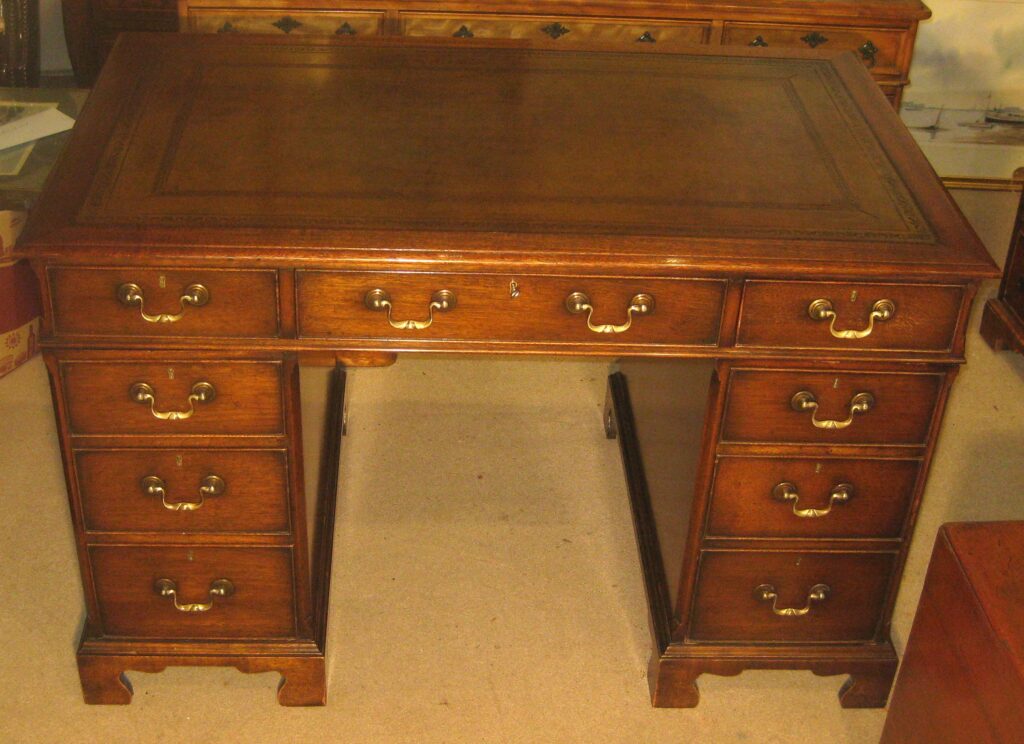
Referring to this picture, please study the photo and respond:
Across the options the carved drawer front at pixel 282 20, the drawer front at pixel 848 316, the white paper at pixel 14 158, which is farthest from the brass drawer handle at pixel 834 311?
the white paper at pixel 14 158

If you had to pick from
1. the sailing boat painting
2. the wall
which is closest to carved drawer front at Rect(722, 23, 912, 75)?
the sailing boat painting

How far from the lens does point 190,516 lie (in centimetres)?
214

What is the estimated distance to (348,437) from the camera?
3.16 meters

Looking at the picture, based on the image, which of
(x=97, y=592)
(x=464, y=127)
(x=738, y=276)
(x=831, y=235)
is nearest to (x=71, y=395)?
(x=97, y=592)

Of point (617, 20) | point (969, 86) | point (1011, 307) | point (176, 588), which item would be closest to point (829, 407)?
point (176, 588)

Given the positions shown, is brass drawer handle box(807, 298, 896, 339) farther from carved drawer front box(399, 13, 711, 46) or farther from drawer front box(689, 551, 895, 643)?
carved drawer front box(399, 13, 711, 46)

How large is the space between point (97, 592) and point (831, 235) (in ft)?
4.74

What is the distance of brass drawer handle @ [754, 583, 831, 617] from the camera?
2.25m

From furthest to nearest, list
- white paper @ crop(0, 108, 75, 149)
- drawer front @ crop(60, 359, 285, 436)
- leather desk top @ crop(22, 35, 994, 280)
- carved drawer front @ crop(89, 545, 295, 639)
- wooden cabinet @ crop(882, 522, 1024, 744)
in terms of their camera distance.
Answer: white paper @ crop(0, 108, 75, 149), carved drawer front @ crop(89, 545, 295, 639), drawer front @ crop(60, 359, 285, 436), leather desk top @ crop(22, 35, 994, 280), wooden cabinet @ crop(882, 522, 1024, 744)

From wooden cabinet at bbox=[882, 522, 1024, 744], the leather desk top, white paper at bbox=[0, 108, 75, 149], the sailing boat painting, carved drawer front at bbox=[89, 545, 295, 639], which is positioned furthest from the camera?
the sailing boat painting

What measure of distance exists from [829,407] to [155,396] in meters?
1.13

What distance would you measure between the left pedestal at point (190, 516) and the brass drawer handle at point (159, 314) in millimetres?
84

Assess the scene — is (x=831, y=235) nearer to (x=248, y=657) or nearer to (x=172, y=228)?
(x=172, y=228)

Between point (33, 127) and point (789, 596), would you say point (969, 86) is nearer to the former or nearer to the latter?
point (789, 596)
